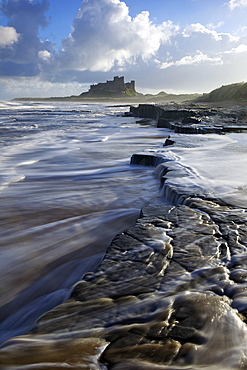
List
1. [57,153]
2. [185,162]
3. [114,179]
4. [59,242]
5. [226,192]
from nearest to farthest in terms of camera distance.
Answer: [59,242], [226,192], [185,162], [114,179], [57,153]

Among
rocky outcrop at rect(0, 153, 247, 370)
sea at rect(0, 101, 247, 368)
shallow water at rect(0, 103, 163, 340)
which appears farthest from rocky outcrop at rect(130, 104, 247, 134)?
rocky outcrop at rect(0, 153, 247, 370)

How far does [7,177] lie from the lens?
19.7ft

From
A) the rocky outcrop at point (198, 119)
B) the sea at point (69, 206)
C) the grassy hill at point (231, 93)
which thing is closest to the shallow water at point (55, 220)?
the sea at point (69, 206)

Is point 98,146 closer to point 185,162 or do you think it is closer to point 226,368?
point 185,162

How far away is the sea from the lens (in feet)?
8.27

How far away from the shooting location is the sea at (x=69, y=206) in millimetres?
2521

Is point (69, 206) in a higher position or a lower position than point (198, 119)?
lower

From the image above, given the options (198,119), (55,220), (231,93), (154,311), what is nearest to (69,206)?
(55,220)

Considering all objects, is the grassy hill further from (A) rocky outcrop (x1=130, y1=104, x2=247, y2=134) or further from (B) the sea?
(B) the sea

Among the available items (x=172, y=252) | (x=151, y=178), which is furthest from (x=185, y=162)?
(x=172, y=252)

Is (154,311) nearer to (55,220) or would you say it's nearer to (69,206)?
(55,220)

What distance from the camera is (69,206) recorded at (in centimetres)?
433

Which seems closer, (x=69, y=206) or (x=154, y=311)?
(x=154, y=311)

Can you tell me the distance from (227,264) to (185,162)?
352cm
